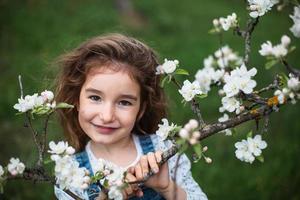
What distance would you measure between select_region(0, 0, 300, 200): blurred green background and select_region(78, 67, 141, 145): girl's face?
539 mm

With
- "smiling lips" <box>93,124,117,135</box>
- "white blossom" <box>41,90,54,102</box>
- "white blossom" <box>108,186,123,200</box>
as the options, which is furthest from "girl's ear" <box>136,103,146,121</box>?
"white blossom" <box>108,186,123,200</box>

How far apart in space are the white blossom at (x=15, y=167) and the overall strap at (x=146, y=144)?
3.07 feet

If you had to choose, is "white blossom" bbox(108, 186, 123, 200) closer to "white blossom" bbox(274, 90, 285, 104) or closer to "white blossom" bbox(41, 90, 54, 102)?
"white blossom" bbox(41, 90, 54, 102)

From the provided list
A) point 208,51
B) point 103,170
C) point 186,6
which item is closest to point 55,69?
point 103,170

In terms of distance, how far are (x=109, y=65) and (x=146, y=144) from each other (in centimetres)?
50

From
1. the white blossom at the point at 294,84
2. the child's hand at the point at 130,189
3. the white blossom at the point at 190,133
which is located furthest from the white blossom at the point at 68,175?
the white blossom at the point at 294,84

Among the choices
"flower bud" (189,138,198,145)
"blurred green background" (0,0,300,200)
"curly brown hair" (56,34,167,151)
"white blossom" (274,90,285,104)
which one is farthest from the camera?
"blurred green background" (0,0,300,200)

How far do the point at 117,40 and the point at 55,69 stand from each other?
1.51ft

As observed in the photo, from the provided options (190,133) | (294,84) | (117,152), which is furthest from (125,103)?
(294,84)

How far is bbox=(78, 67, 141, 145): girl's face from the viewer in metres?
2.00

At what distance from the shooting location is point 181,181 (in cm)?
228

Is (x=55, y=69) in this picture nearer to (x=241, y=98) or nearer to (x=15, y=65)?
(x=241, y=98)

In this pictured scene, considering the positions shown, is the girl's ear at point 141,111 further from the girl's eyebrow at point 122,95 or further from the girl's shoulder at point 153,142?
the girl's eyebrow at point 122,95

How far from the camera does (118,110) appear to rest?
2033 mm
